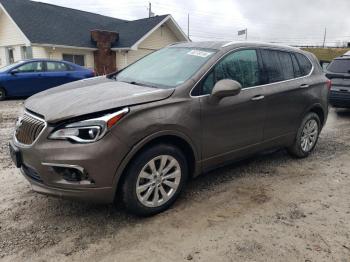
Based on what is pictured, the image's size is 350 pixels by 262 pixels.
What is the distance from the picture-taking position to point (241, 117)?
4102mm

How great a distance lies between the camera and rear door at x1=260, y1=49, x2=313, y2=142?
4555 mm

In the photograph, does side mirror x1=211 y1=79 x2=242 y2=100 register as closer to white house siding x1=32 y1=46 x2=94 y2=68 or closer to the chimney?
white house siding x1=32 y1=46 x2=94 y2=68

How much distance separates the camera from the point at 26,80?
11.9 metres

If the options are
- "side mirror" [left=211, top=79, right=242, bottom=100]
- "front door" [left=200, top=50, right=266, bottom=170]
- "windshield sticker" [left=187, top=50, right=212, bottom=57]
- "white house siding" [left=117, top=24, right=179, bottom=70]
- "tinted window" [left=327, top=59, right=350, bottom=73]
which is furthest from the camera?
"white house siding" [left=117, top=24, right=179, bottom=70]

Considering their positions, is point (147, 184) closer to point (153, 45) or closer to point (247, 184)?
point (247, 184)

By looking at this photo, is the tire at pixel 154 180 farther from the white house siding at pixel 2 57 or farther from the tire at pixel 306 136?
the white house siding at pixel 2 57

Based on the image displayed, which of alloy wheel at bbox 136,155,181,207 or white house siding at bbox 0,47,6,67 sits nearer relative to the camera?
alloy wheel at bbox 136,155,181,207

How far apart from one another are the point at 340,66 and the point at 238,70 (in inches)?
269

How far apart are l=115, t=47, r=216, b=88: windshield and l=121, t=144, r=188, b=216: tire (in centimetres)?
79

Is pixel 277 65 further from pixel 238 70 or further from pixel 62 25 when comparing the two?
pixel 62 25

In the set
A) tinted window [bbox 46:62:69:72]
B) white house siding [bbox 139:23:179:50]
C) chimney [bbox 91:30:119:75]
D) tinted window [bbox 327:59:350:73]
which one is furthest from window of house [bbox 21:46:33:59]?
tinted window [bbox 327:59:350:73]

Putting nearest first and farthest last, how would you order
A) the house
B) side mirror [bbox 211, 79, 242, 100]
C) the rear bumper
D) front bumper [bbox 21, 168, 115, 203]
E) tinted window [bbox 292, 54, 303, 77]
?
front bumper [bbox 21, 168, 115, 203] < side mirror [bbox 211, 79, 242, 100] < tinted window [bbox 292, 54, 303, 77] < the rear bumper < the house

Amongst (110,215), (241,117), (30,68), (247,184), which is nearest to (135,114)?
(110,215)

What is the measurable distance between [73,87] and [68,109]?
918 millimetres
